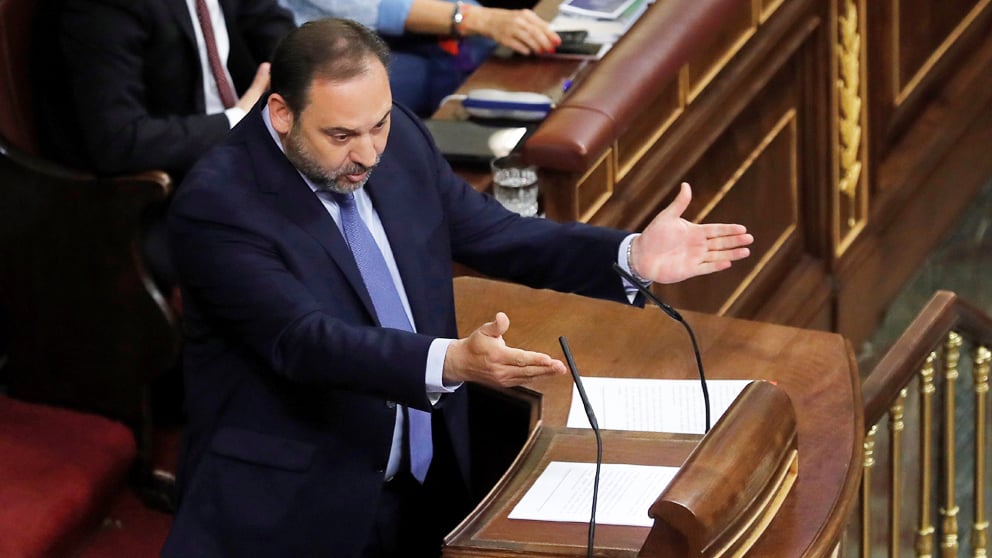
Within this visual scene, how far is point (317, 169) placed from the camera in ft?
7.06

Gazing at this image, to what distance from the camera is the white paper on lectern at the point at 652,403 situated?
2.15 meters

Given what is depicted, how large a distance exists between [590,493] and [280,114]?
2.17ft

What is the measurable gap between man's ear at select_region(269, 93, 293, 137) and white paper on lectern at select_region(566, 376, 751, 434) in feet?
1.83

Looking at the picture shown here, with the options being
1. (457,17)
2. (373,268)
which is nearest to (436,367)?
(373,268)

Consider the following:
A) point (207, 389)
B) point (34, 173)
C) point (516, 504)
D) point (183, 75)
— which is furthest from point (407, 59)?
point (516, 504)

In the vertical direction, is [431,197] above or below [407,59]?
above

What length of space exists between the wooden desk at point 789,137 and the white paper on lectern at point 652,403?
0.80 metres

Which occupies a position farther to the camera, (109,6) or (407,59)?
(407,59)

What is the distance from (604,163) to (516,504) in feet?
4.36

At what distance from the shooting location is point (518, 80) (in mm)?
3514

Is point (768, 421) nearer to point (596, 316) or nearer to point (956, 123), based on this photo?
point (596, 316)

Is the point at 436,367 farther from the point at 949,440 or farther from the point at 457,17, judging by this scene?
the point at 457,17

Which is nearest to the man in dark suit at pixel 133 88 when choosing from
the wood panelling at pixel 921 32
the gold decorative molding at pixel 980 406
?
the gold decorative molding at pixel 980 406

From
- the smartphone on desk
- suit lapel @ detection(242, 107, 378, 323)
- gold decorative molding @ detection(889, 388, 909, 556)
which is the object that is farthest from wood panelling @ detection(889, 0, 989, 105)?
suit lapel @ detection(242, 107, 378, 323)
